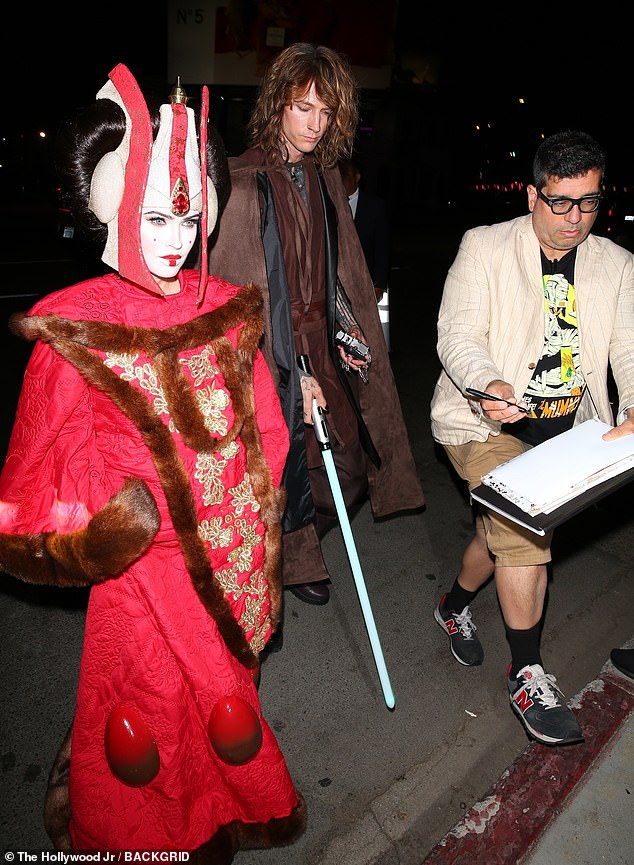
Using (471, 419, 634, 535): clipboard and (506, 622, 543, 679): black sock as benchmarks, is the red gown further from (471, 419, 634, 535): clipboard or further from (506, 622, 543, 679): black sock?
(506, 622, 543, 679): black sock

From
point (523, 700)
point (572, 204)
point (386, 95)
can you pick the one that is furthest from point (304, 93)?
point (386, 95)

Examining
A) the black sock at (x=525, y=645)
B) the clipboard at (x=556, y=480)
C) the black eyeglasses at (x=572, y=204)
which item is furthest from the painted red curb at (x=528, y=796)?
the black eyeglasses at (x=572, y=204)

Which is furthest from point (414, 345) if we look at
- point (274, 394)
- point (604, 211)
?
point (604, 211)

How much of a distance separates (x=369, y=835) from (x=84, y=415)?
170cm

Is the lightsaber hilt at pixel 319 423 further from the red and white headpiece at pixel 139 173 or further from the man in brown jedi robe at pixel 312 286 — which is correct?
the red and white headpiece at pixel 139 173

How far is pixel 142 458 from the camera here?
1.72 meters

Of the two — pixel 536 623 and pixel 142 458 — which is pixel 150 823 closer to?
pixel 142 458

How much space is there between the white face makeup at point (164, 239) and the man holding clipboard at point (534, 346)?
45.1 inches

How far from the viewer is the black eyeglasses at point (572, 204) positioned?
2.35 m

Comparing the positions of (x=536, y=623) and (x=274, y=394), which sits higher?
(x=274, y=394)

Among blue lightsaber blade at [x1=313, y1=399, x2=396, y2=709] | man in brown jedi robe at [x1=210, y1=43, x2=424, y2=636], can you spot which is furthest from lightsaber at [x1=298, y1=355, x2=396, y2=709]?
man in brown jedi robe at [x1=210, y1=43, x2=424, y2=636]

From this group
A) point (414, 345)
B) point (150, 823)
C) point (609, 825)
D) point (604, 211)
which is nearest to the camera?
point (150, 823)

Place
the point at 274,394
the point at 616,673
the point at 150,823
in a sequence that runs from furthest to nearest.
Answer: the point at 616,673 < the point at 274,394 < the point at 150,823

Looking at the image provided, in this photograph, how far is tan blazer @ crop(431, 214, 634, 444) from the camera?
2504 millimetres
